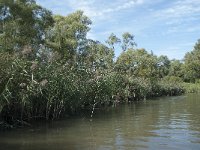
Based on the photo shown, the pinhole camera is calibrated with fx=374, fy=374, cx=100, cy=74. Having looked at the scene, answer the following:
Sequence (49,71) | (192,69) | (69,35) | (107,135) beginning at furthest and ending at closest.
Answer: (192,69), (69,35), (49,71), (107,135)

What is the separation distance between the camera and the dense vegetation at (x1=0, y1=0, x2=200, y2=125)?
1658 centimetres

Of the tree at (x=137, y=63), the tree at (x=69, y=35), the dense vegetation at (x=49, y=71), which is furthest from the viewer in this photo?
the tree at (x=137, y=63)

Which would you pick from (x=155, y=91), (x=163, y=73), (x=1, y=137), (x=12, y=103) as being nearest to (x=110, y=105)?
(x=12, y=103)

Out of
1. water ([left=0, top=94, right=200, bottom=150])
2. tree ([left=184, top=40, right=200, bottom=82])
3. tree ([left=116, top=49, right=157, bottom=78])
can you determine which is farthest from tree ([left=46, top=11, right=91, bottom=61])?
tree ([left=184, top=40, right=200, bottom=82])

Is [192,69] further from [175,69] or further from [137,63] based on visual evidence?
[137,63]

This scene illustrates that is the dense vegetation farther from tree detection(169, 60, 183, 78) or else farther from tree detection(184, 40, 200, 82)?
tree detection(169, 60, 183, 78)

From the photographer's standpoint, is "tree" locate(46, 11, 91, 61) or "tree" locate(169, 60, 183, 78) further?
"tree" locate(169, 60, 183, 78)

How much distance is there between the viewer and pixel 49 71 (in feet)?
61.0

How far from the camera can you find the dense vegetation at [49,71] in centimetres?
1658

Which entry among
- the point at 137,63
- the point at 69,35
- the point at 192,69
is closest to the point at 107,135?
the point at 69,35

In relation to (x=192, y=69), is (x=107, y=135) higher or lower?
lower

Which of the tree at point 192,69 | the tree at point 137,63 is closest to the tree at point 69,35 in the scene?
the tree at point 137,63

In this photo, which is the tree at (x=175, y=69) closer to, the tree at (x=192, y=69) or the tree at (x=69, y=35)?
the tree at (x=192, y=69)

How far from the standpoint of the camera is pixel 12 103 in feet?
54.1
